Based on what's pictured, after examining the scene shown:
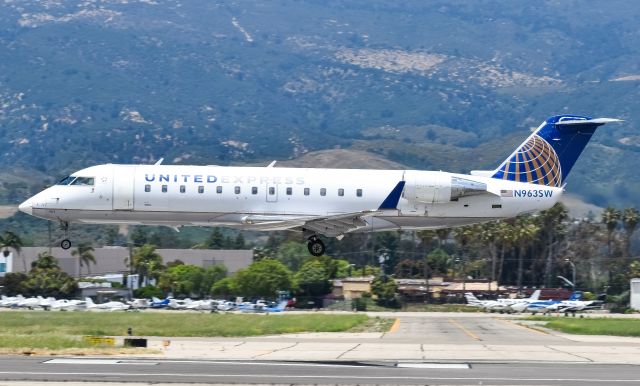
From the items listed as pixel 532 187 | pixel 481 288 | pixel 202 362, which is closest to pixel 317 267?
pixel 481 288

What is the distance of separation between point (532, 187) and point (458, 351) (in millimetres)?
7491

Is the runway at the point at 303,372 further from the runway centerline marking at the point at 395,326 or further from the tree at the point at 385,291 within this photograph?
the tree at the point at 385,291

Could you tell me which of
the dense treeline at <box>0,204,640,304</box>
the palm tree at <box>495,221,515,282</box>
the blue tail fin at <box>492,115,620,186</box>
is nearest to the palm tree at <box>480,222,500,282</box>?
the dense treeline at <box>0,204,640,304</box>

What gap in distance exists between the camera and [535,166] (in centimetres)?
4756

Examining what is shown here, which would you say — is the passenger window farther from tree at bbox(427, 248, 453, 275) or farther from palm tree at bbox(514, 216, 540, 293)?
tree at bbox(427, 248, 453, 275)

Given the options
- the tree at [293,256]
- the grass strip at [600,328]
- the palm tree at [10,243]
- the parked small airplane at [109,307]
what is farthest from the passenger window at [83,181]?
the tree at [293,256]

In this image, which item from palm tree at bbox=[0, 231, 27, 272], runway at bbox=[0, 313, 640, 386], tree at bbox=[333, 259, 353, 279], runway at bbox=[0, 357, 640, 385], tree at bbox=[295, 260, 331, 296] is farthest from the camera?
tree at bbox=[333, 259, 353, 279]

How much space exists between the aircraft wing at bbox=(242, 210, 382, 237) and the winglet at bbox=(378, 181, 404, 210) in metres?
0.50

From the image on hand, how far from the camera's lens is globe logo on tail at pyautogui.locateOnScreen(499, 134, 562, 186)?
47.4 m

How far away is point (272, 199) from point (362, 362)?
7.79m

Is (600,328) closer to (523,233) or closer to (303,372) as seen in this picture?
(303,372)

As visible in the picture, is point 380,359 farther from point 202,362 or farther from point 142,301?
point 142,301

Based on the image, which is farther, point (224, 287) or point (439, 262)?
point (439, 262)

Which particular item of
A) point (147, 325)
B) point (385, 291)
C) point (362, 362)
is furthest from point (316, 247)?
point (385, 291)
